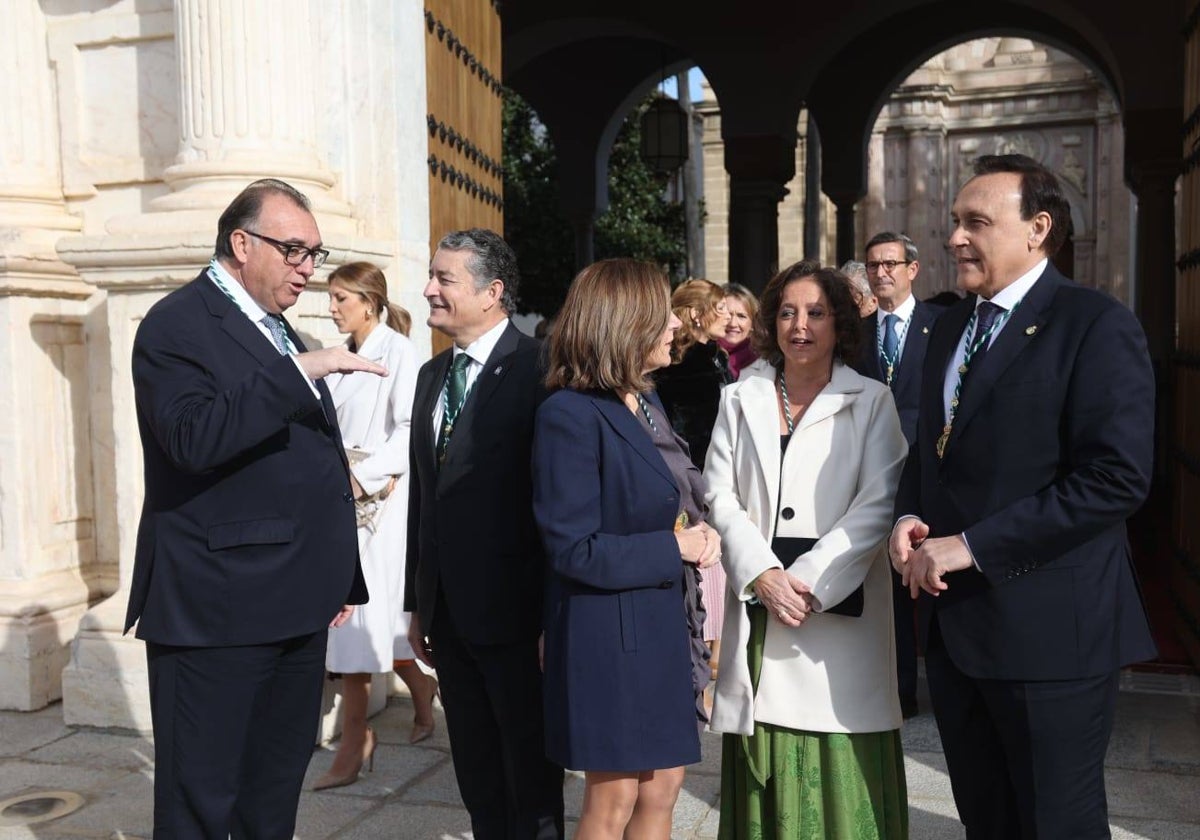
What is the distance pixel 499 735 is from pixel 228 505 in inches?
39.9

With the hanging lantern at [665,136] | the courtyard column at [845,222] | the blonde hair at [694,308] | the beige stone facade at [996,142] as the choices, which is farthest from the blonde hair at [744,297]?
the beige stone facade at [996,142]

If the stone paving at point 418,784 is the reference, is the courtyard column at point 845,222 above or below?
above

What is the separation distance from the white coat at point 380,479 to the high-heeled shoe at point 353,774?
0.26 meters

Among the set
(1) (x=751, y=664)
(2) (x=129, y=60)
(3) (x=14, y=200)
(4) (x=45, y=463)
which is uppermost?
(2) (x=129, y=60)

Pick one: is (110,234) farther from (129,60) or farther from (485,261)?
(485,261)

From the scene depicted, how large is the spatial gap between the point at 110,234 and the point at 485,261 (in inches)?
97.6

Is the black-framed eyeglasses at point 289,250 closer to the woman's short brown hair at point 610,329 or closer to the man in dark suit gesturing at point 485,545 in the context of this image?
the man in dark suit gesturing at point 485,545

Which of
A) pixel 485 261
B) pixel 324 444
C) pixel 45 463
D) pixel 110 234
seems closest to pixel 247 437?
pixel 324 444

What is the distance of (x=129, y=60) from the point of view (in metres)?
5.63

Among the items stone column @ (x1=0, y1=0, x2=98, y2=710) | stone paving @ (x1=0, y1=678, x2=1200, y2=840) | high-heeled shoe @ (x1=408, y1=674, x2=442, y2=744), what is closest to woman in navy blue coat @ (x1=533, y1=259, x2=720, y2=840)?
stone paving @ (x1=0, y1=678, x2=1200, y2=840)

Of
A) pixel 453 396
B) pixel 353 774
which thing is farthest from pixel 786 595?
pixel 353 774

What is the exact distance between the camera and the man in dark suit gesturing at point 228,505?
288 cm

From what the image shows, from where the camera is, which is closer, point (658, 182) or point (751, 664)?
point (751, 664)

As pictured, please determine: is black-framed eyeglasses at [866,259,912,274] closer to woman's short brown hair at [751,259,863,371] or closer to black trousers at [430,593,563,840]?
woman's short brown hair at [751,259,863,371]
